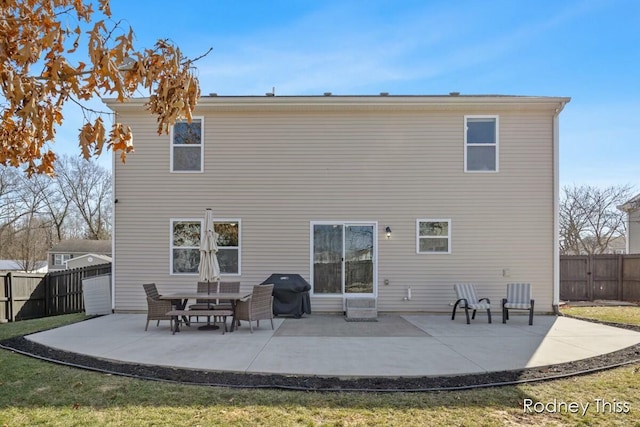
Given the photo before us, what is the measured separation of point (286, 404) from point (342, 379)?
3.14 ft

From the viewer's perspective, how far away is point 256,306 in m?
7.66

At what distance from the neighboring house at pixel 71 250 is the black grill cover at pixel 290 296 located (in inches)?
1065

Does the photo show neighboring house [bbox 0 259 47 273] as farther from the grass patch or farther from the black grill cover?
the grass patch

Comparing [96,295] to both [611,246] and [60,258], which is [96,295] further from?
[611,246]

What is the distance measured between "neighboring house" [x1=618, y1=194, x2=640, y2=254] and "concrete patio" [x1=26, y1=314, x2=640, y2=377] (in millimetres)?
15253

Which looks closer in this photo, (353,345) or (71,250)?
(353,345)

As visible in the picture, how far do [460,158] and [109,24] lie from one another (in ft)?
27.9

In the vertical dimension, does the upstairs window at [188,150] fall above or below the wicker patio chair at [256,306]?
above

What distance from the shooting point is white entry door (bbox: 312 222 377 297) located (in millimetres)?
9891

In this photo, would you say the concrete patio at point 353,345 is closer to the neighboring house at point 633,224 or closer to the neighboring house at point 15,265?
the neighboring house at point 633,224

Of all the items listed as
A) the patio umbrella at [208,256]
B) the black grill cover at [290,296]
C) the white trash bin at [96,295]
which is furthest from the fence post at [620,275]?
the white trash bin at [96,295]

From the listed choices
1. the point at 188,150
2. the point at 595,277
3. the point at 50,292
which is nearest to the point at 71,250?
the point at 50,292

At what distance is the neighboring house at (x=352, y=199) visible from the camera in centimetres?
979

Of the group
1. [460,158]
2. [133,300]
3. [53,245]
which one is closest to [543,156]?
[460,158]
